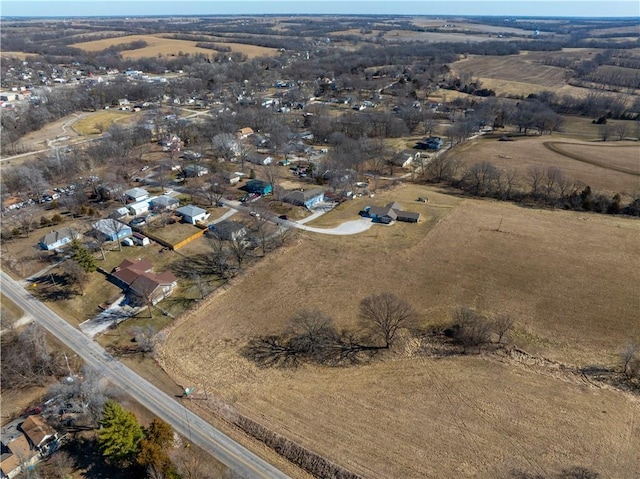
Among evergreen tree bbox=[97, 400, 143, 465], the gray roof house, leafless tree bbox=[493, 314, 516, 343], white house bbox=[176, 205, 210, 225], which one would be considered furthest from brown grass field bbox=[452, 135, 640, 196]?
evergreen tree bbox=[97, 400, 143, 465]

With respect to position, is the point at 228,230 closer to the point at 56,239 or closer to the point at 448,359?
the point at 56,239

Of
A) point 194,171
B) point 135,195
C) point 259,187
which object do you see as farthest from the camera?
point 194,171

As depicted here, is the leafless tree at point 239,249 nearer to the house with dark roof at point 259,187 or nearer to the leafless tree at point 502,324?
the house with dark roof at point 259,187

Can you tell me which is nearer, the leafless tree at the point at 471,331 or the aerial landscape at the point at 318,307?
the aerial landscape at the point at 318,307

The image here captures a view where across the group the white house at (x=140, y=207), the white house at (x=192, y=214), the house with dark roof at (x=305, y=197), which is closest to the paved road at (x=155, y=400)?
the white house at (x=140, y=207)

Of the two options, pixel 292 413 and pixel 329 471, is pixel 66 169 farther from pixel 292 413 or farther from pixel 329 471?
pixel 329 471

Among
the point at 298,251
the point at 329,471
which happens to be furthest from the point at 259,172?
the point at 329,471

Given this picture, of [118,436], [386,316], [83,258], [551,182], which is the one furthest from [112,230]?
[551,182]
